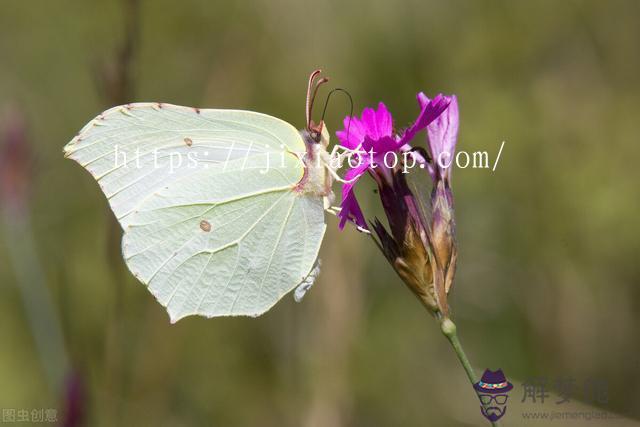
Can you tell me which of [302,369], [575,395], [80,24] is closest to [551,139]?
[575,395]

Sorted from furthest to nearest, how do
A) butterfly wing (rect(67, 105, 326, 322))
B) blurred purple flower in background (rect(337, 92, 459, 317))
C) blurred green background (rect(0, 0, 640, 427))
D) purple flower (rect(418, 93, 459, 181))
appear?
blurred green background (rect(0, 0, 640, 427)) < butterfly wing (rect(67, 105, 326, 322)) < purple flower (rect(418, 93, 459, 181)) < blurred purple flower in background (rect(337, 92, 459, 317))

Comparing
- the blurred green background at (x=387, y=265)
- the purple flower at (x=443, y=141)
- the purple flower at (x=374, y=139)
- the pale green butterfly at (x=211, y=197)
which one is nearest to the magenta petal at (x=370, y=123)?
the purple flower at (x=374, y=139)

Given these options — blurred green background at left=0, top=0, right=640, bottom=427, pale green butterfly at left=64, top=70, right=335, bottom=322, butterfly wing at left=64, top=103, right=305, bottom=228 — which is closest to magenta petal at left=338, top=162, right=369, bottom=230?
pale green butterfly at left=64, top=70, right=335, bottom=322

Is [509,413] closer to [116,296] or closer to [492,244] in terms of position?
[492,244]

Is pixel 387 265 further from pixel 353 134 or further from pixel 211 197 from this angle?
pixel 353 134

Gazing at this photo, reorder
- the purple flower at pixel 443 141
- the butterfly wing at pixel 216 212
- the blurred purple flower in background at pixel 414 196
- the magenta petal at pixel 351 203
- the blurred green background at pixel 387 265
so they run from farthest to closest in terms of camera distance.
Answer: the blurred green background at pixel 387 265 → the butterfly wing at pixel 216 212 → the purple flower at pixel 443 141 → the magenta petal at pixel 351 203 → the blurred purple flower in background at pixel 414 196

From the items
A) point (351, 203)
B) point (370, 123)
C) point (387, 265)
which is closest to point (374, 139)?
point (370, 123)

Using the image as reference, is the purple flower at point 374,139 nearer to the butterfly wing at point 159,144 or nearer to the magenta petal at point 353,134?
the magenta petal at point 353,134

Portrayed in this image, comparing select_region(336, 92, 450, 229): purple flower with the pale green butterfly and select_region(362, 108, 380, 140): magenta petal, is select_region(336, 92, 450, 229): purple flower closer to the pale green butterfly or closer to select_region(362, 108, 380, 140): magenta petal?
select_region(362, 108, 380, 140): magenta petal
